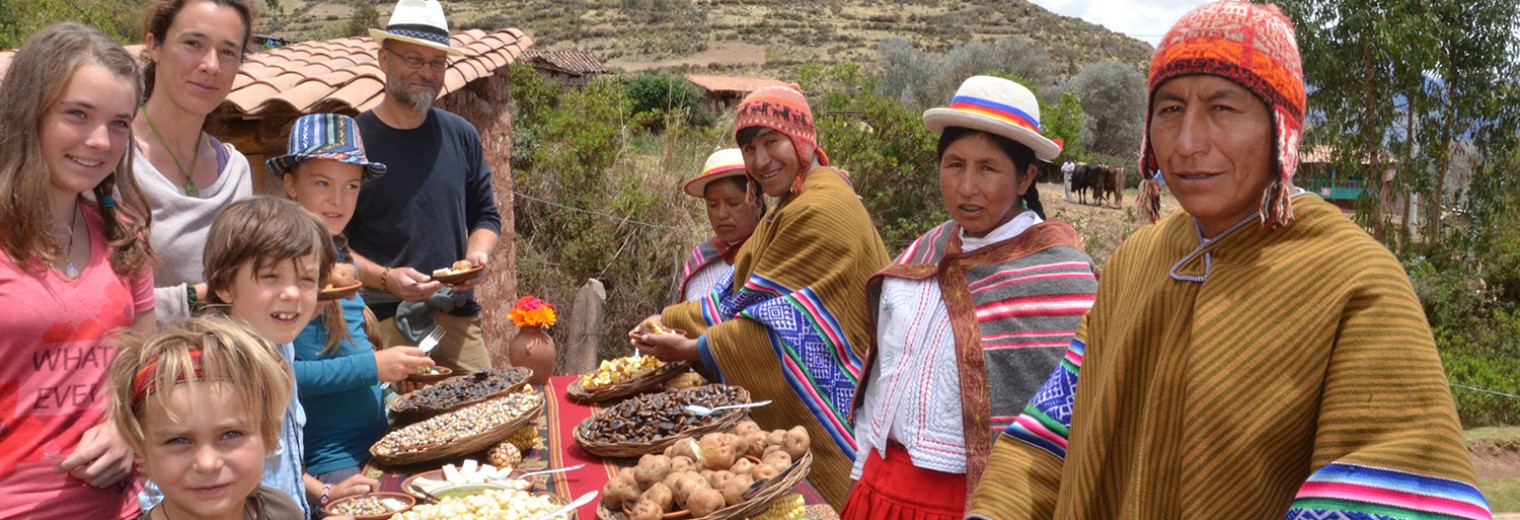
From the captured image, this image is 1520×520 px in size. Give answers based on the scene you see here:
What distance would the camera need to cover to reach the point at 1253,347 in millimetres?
1514

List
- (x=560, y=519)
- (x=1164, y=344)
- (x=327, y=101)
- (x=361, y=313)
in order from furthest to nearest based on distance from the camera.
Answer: (x=327, y=101), (x=361, y=313), (x=560, y=519), (x=1164, y=344)

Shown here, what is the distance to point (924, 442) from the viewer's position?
273 cm

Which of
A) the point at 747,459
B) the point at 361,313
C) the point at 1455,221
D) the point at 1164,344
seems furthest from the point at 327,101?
the point at 1455,221

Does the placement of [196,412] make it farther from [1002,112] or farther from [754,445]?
[1002,112]

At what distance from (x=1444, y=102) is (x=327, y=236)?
17.5 m

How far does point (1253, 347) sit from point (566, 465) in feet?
7.13

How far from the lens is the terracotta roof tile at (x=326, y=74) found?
5152 mm

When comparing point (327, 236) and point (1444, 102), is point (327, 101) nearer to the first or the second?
→ point (327, 236)

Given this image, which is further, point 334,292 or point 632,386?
point 632,386

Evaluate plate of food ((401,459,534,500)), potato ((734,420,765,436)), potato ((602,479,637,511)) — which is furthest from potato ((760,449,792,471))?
plate of food ((401,459,534,500))

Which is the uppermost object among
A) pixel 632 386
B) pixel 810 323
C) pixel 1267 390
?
pixel 1267 390

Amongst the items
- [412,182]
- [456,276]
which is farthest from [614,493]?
[412,182]

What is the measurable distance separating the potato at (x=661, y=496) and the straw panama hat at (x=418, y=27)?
2.14 m

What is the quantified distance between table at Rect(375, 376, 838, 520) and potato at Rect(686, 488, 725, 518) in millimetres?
284
